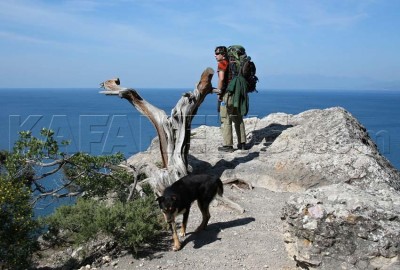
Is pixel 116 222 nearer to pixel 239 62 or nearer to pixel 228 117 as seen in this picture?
pixel 228 117

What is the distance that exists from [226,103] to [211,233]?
4836 millimetres

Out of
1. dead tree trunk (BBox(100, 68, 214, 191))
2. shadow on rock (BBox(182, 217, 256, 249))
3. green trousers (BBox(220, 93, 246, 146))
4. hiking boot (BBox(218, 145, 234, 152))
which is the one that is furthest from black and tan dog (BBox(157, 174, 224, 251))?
hiking boot (BBox(218, 145, 234, 152))

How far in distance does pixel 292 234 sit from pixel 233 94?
6599 millimetres

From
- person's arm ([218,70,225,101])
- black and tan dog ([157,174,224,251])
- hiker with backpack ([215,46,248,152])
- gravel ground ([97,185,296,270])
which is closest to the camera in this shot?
gravel ground ([97,185,296,270])

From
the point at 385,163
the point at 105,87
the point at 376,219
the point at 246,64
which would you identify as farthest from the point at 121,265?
the point at 385,163

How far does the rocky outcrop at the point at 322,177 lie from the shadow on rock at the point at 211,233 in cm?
153

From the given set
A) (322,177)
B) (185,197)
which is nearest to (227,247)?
(185,197)

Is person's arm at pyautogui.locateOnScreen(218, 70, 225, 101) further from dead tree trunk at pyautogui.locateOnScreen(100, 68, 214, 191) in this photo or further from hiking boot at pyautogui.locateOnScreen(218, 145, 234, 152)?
hiking boot at pyautogui.locateOnScreen(218, 145, 234, 152)

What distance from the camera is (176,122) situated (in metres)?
11.1

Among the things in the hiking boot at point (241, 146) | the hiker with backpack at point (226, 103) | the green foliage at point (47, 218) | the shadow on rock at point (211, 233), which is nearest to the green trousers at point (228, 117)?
the hiker with backpack at point (226, 103)

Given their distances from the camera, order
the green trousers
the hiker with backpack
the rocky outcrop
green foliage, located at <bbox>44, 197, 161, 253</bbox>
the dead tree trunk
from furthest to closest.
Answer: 1. the green trousers
2. the hiker with backpack
3. the dead tree trunk
4. green foliage, located at <bbox>44, 197, 161, 253</bbox>
5. the rocky outcrop

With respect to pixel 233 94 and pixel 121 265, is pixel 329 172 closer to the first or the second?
pixel 233 94

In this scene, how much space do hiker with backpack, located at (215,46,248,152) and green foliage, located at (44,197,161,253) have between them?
4358mm

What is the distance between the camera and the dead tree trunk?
35.8ft
